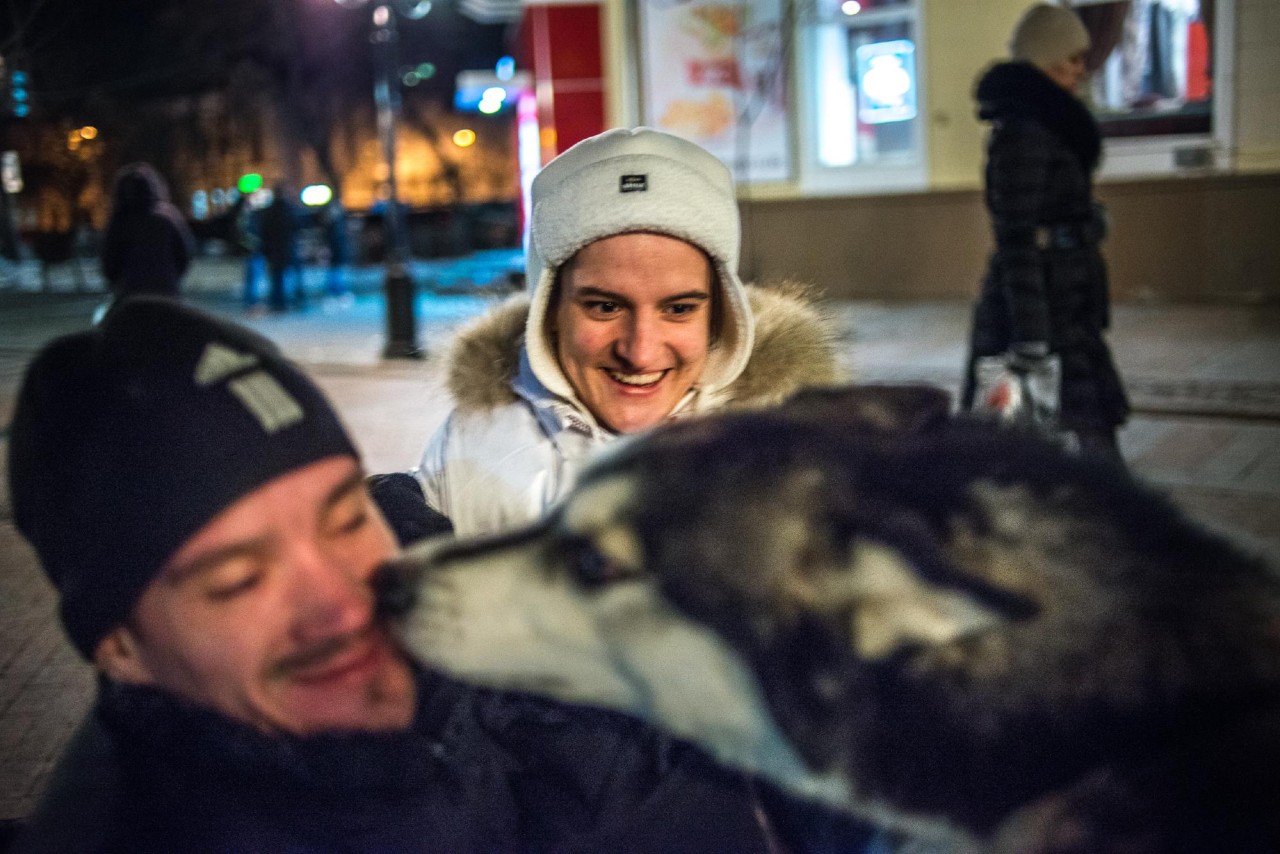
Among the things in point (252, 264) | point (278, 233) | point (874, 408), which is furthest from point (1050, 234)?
point (252, 264)

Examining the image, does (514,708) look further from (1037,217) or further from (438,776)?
(1037,217)

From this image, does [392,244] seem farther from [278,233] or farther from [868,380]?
[868,380]

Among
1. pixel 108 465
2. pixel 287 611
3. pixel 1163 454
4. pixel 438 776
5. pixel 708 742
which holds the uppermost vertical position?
pixel 108 465

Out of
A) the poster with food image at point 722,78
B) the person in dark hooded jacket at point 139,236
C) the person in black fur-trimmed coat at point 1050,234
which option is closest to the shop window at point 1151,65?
the poster with food image at point 722,78

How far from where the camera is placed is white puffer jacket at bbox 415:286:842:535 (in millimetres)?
2113

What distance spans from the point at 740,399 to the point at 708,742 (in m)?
0.96

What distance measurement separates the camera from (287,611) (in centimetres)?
126

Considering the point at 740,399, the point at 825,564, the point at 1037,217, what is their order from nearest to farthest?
the point at 825,564, the point at 740,399, the point at 1037,217

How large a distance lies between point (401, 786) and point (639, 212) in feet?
3.62

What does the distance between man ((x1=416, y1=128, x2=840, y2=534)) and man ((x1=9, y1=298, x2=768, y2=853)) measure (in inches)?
27.4

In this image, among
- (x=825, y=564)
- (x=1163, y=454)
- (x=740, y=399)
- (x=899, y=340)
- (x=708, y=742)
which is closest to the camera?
(x=825, y=564)

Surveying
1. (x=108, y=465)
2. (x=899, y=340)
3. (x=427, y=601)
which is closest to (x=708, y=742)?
(x=427, y=601)

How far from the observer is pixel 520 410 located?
2283mm

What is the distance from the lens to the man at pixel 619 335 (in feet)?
7.13
